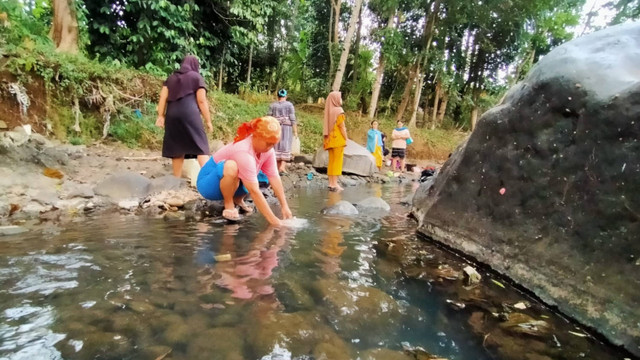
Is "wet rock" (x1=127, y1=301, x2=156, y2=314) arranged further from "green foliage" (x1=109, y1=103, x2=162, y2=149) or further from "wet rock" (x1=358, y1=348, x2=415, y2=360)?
"green foliage" (x1=109, y1=103, x2=162, y2=149)

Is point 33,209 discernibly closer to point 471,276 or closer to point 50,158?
point 50,158

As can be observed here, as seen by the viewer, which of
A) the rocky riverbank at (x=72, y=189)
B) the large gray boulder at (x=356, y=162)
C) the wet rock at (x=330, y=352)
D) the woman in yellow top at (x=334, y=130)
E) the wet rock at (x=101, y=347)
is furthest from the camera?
the large gray boulder at (x=356, y=162)

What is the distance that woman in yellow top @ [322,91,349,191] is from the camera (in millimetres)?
6996

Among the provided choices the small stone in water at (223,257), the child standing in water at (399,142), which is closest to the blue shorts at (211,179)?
the small stone in water at (223,257)

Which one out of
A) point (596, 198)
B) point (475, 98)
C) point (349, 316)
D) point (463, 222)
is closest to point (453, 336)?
point (349, 316)

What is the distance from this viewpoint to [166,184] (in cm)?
471

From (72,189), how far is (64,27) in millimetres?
4903

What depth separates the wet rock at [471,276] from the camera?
2.45 m

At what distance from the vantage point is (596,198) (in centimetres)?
208

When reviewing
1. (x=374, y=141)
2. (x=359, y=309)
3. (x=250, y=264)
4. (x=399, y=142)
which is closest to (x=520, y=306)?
(x=359, y=309)

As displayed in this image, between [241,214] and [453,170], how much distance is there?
2149 millimetres

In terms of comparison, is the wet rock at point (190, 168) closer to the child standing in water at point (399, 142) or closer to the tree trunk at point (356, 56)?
the child standing in water at point (399, 142)

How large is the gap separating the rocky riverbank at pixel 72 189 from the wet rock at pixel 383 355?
2.75 metres

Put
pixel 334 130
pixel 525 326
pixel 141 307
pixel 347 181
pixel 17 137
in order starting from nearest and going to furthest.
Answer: pixel 141 307 → pixel 525 326 → pixel 17 137 → pixel 334 130 → pixel 347 181
